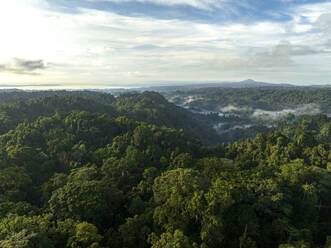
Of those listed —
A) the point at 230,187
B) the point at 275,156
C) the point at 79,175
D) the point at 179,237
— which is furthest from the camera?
the point at 275,156

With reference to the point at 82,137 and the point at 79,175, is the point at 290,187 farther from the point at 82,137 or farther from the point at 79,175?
the point at 82,137

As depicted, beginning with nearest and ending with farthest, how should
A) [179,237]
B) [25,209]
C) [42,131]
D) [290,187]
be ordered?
[179,237], [25,209], [290,187], [42,131]

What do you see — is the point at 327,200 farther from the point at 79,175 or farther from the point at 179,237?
the point at 79,175

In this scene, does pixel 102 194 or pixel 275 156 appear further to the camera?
pixel 275 156

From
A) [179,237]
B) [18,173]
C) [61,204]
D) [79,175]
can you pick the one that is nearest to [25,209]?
[61,204]

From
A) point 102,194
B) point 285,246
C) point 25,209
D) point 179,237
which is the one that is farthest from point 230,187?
point 25,209

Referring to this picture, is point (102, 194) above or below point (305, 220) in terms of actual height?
above

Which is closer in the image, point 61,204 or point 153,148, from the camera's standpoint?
point 61,204

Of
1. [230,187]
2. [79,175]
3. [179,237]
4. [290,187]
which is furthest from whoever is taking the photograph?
[79,175]

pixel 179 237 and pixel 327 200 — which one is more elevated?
pixel 179 237

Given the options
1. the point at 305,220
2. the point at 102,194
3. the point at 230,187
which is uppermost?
the point at 230,187
